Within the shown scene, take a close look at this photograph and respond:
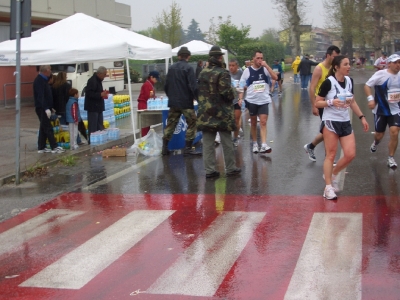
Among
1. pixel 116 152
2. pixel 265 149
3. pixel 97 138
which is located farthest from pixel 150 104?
pixel 265 149

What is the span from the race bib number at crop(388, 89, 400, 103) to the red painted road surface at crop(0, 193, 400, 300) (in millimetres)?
2062

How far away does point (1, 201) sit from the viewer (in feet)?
29.1

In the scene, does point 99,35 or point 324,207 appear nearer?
point 324,207

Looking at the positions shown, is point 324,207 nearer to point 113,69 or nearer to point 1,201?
point 1,201

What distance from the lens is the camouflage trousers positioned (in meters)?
11.5

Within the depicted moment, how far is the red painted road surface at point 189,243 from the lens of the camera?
5195 millimetres

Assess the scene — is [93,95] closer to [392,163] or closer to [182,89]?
[182,89]

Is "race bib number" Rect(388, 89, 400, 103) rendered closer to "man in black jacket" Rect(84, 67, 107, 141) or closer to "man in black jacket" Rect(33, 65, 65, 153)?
"man in black jacket" Rect(84, 67, 107, 141)

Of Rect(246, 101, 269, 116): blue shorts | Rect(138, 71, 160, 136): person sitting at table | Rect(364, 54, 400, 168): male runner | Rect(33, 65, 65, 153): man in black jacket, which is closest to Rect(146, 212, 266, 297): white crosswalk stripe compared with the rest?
Rect(364, 54, 400, 168): male runner

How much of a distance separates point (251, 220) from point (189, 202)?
1273 millimetres

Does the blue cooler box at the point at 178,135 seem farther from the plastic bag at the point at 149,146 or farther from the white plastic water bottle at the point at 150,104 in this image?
the white plastic water bottle at the point at 150,104

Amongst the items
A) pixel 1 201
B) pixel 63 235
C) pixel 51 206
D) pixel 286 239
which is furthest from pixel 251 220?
pixel 1 201

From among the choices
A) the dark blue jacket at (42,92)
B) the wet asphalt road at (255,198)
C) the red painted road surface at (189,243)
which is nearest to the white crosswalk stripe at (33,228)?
the red painted road surface at (189,243)

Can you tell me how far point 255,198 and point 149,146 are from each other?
4489 millimetres
